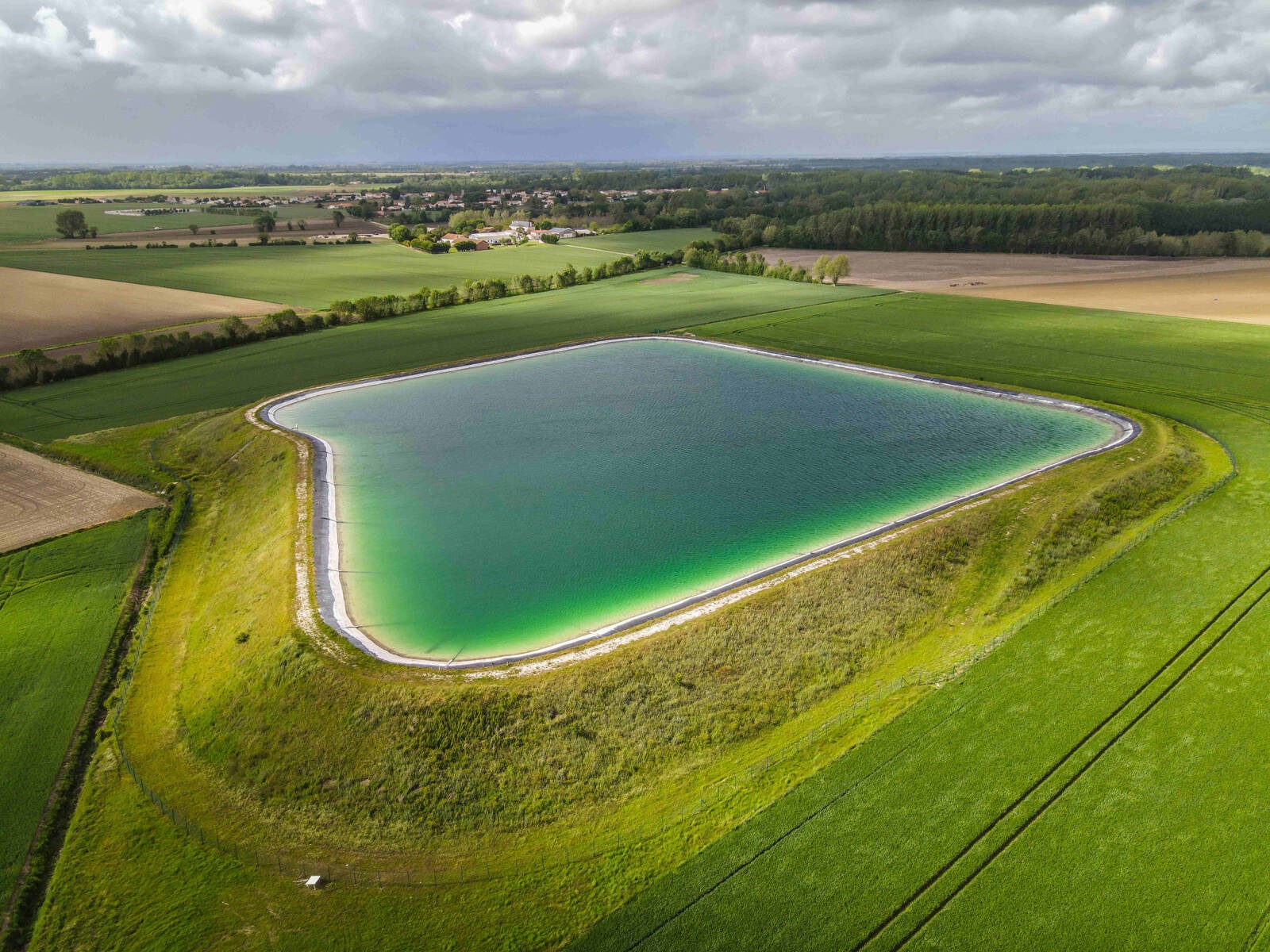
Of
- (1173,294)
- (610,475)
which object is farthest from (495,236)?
(610,475)

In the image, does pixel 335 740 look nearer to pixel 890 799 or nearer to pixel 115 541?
pixel 890 799

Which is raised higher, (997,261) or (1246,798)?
(997,261)

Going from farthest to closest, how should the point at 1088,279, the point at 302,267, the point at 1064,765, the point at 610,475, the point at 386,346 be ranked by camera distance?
the point at 302,267
the point at 1088,279
the point at 386,346
the point at 610,475
the point at 1064,765

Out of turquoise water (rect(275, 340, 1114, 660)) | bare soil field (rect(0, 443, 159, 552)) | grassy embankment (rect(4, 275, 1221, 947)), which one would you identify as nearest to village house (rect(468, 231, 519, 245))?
turquoise water (rect(275, 340, 1114, 660))

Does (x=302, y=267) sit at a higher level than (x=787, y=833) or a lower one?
higher

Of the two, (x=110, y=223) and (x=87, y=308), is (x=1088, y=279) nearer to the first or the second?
(x=87, y=308)

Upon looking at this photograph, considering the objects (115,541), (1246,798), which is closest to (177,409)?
(115,541)
